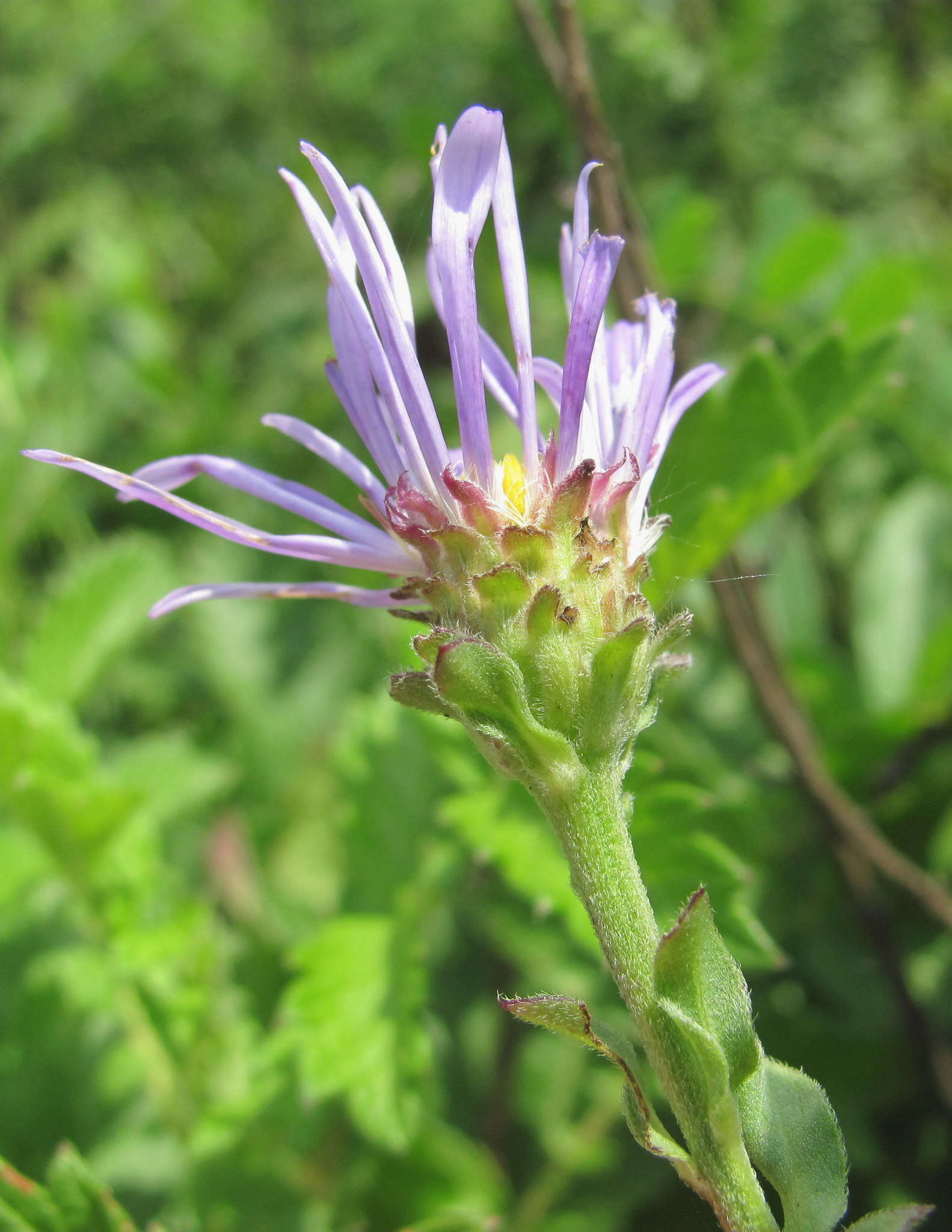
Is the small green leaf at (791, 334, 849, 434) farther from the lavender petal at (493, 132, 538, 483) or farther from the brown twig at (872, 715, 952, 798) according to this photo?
the brown twig at (872, 715, 952, 798)

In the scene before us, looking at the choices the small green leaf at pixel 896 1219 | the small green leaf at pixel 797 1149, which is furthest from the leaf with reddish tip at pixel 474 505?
the small green leaf at pixel 896 1219

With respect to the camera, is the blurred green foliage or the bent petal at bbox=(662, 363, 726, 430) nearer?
the bent petal at bbox=(662, 363, 726, 430)

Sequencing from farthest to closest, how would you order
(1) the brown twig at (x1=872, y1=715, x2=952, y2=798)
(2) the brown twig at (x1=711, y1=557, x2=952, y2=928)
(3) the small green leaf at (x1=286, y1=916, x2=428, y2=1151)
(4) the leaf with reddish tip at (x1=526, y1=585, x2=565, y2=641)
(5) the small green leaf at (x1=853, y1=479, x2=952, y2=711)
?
(5) the small green leaf at (x1=853, y1=479, x2=952, y2=711)
(1) the brown twig at (x1=872, y1=715, x2=952, y2=798)
(2) the brown twig at (x1=711, y1=557, x2=952, y2=928)
(3) the small green leaf at (x1=286, y1=916, x2=428, y2=1151)
(4) the leaf with reddish tip at (x1=526, y1=585, x2=565, y2=641)

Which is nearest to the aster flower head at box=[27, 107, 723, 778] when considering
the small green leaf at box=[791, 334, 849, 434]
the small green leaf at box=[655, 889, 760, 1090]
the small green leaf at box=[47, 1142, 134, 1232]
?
the small green leaf at box=[655, 889, 760, 1090]

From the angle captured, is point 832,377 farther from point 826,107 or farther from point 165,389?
point 165,389

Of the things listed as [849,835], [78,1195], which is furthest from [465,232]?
[849,835]

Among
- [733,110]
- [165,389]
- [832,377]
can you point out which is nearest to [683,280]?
[733,110]
